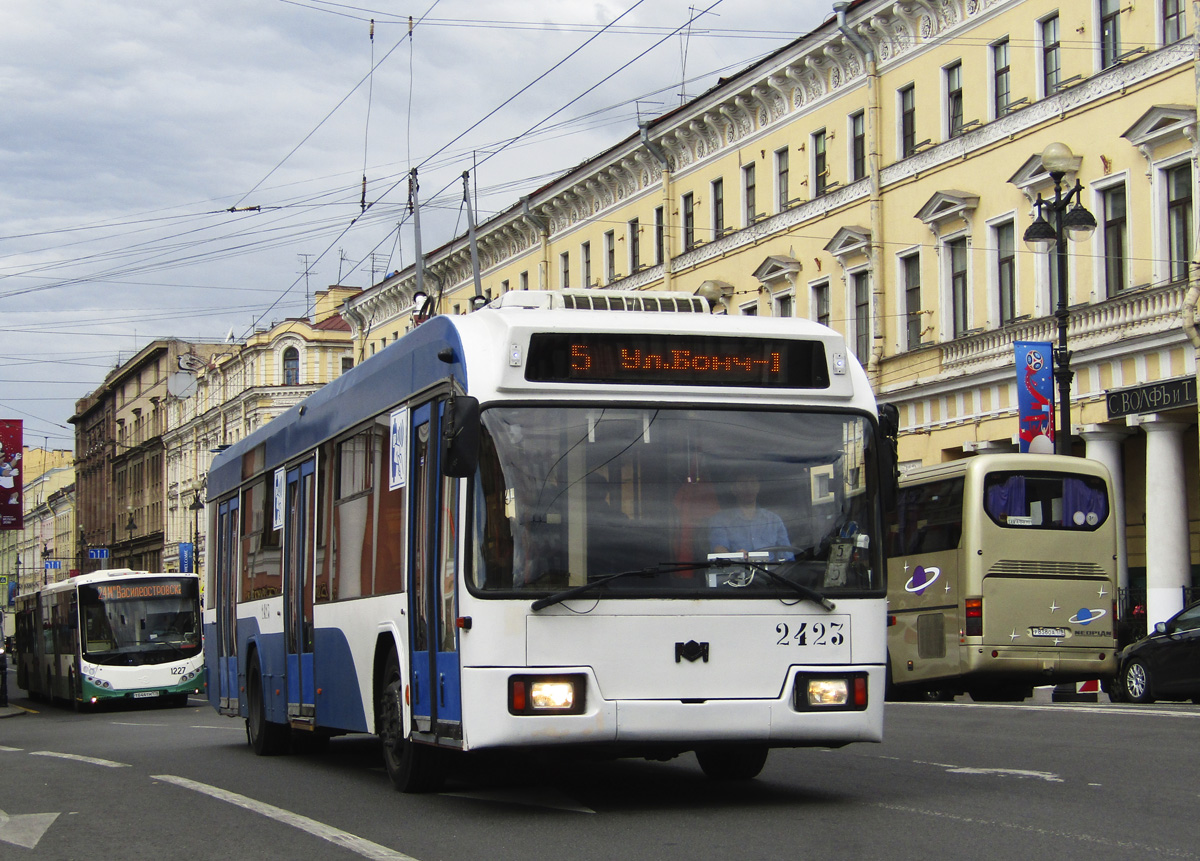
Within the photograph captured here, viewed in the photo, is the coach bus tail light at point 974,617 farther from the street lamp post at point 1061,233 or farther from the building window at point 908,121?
the building window at point 908,121

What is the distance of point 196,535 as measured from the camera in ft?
278

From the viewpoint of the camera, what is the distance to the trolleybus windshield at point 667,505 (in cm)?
938

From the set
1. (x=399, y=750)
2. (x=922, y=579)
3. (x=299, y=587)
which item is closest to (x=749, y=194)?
(x=922, y=579)

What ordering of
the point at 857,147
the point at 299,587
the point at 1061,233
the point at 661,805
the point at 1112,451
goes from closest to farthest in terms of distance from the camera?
the point at 661,805, the point at 299,587, the point at 1061,233, the point at 1112,451, the point at 857,147

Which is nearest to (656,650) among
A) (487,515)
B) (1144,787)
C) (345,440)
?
(487,515)

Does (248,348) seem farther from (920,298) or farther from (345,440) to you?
(345,440)

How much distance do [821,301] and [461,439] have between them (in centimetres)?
3114

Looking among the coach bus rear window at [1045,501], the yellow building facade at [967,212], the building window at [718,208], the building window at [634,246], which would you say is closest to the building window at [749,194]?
the yellow building facade at [967,212]

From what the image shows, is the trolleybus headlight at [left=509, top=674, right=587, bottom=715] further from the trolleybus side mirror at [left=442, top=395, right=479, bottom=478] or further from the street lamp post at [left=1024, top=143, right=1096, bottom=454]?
the street lamp post at [left=1024, top=143, right=1096, bottom=454]

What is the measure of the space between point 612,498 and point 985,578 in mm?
13691

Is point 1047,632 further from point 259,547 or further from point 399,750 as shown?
point 399,750

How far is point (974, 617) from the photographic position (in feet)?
72.9

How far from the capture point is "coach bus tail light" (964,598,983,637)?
22.2 m

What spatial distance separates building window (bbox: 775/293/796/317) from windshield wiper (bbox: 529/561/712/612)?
102 feet
